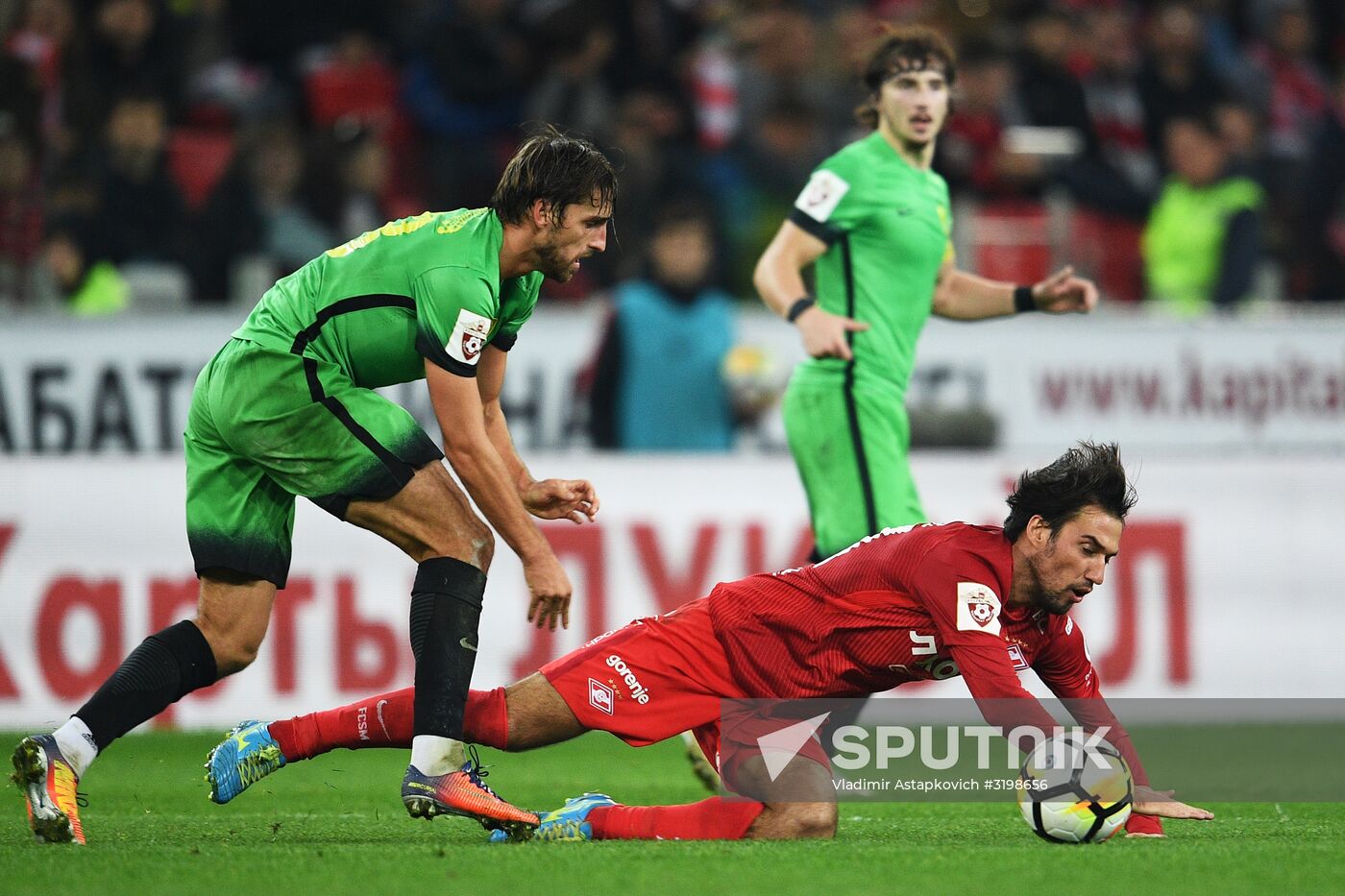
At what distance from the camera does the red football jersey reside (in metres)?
5.29

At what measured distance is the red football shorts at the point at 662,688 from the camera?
18.8ft

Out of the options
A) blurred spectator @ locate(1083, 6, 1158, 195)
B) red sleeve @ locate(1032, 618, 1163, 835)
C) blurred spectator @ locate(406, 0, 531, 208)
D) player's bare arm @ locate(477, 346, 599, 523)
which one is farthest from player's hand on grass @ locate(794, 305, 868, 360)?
blurred spectator @ locate(1083, 6, 1158, 195)

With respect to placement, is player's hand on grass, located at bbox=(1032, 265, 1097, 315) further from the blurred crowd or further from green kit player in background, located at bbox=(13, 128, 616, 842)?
the blurred crowd

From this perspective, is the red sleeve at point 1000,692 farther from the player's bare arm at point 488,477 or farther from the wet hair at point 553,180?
the wet hair at point 553,180

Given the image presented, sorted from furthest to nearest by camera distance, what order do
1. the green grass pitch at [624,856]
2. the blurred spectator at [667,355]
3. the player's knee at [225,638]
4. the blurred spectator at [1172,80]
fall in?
the blurred spectator at [1172,80], the blurred spectator at [667,355], the player's knee at [225,638], the green grass pitch at [624,856]

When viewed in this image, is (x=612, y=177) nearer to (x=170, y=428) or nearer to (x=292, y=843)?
(x=292, y=843)

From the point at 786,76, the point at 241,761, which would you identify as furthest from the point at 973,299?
the point at 786,76

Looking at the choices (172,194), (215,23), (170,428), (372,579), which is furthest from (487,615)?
(215,23)

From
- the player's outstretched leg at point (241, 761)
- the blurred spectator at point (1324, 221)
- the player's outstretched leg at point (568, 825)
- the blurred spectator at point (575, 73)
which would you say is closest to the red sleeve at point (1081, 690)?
the player's outstretched leg at point (568, 825)

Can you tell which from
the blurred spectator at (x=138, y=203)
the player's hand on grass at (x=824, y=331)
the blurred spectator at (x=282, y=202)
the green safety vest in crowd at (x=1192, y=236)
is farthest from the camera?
the green safety vest in crowd at (x=1192, y=236)

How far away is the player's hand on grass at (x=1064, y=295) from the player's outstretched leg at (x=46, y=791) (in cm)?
406

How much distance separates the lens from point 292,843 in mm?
5539

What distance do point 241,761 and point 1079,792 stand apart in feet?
8.09

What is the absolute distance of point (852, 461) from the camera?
6996mm
